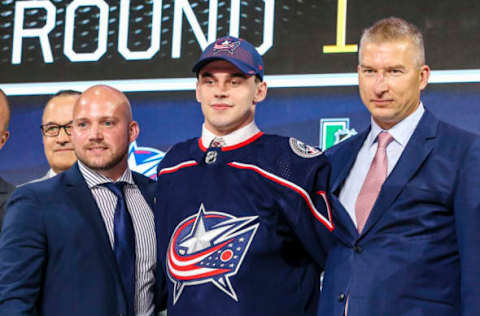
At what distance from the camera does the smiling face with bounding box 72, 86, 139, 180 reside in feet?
7.99

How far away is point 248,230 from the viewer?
2135 millimetres

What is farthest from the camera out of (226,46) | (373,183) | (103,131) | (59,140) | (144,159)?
(144,159)

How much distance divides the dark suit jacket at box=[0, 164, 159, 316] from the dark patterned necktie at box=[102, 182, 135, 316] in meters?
0.03

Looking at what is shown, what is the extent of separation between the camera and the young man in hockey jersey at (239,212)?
83.4 inches

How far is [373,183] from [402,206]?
5.7 inches

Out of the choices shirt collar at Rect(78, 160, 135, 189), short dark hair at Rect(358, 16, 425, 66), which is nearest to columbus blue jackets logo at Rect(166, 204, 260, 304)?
shirt collar at Rect(78, 160, 135, 189)

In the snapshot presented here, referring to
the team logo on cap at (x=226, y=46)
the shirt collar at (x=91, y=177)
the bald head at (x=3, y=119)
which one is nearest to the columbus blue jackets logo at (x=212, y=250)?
the shirt collar at (x=91, y=177)

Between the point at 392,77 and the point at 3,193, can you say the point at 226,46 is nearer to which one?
the point at 392,77

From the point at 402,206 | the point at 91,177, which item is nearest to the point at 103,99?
the point at 91,177

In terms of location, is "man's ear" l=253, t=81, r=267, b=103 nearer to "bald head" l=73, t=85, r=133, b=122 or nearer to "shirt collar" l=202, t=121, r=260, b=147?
"shirt collar" l=202, t=121, r=260, b=147

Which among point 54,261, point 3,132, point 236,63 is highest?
point 236,63

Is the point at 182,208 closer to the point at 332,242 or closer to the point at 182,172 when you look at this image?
the point at 182,172

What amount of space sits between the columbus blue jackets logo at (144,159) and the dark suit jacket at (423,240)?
1.84 m

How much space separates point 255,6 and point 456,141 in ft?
6.38
